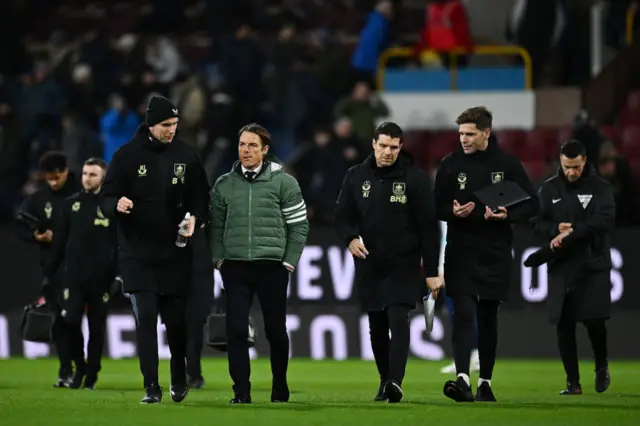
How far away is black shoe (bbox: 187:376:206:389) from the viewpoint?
641 inches

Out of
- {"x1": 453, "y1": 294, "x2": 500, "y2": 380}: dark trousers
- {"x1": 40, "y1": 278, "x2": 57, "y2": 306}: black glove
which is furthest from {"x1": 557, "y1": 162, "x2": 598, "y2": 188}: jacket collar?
{"x1": 40, "y1": 278, "x2": 57, "y2": 306}: black glove

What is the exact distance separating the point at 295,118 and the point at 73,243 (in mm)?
9939

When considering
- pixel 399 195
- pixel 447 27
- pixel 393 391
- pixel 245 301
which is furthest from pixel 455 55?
pixel 393 391

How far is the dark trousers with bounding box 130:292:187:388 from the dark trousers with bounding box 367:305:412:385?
5.20ft

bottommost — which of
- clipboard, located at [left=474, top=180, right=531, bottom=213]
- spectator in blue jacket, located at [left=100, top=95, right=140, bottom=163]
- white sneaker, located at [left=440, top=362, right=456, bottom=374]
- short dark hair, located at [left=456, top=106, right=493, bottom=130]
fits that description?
white sneaker, located at [left=440, top=362, right=456, bottom=374]

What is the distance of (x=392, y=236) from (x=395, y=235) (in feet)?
0.08

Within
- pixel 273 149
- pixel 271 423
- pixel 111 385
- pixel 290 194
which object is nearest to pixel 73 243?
pixel 111 385

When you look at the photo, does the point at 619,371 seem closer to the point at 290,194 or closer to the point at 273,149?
the point at 290,194

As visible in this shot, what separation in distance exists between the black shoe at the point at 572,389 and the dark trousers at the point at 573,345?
0.12 feet

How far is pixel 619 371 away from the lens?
60.6 ft

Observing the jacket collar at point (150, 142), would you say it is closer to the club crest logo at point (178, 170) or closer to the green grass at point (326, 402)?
the club crest logo at point (178, 170)

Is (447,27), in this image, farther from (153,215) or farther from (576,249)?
(153,215)

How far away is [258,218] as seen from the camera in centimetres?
1311

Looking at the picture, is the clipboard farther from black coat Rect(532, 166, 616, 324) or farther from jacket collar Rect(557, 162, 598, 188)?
jacket collar Rect(557, 162, 598, 188)
